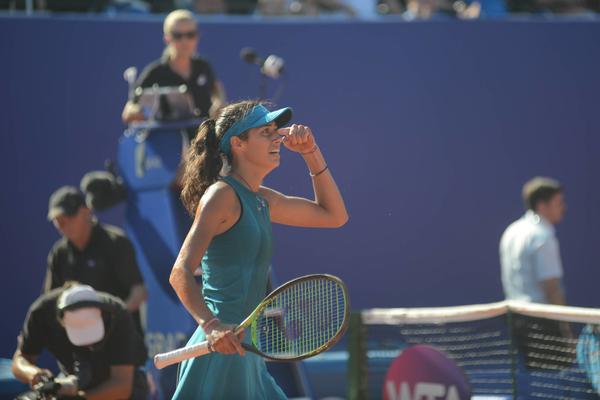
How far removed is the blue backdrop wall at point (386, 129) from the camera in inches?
308

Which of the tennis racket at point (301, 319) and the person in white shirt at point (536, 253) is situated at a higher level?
the person in white shirt at point (536, 253)

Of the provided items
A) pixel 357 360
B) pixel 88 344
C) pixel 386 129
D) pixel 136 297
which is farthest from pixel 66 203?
pixel 386 129

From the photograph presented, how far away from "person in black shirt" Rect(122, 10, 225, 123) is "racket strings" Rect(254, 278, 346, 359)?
3179 millimetres

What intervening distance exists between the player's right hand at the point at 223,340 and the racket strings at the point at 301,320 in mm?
251

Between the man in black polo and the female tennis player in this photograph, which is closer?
the female tennis player

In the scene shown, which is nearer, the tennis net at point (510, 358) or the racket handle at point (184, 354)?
the racket handle at point (184, 354)

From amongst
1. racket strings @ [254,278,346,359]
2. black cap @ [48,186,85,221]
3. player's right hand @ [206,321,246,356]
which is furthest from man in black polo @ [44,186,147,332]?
player's right hand @ [206,321,246,356]

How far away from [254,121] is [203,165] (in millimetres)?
238

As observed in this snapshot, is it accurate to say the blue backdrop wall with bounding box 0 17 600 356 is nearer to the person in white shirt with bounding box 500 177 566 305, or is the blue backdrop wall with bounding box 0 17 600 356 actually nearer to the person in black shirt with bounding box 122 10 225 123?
the person in black shirt with bounding box 122 10 225 123

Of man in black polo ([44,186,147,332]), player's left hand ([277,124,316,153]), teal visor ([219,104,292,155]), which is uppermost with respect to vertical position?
teal visor ([219,104,292,155])

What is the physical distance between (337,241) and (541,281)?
1.82 meters

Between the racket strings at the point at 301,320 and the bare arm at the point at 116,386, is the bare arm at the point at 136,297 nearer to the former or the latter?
the bare arm at the point at 116,386

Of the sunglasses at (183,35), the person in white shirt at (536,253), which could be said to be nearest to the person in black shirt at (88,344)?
the sunglasses at (183,35)

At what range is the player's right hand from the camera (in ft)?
10.6
